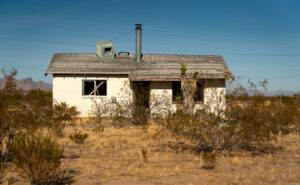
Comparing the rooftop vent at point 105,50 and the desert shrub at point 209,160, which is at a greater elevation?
the rooftop vent at point 105,50

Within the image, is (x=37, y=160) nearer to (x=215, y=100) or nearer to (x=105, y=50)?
(x=215, y=100)

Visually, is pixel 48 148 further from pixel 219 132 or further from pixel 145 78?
pixel 145 78

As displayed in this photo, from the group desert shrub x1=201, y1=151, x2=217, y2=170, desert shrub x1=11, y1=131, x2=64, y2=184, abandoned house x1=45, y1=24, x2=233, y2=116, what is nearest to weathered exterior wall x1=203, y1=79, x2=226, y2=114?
desert shrub x1=201, y1=151, x2=217, y2=170

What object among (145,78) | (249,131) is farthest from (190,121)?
(145,78)

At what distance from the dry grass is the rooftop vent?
10.2m

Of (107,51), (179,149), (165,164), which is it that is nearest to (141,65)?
(107,51)

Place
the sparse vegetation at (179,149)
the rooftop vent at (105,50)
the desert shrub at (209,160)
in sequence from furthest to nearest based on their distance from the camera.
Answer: the rooftop vent at (105,50) < the desert shrub at (209,160) < the sparse vegetation at (179,149)

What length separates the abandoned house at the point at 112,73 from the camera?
58.1ft

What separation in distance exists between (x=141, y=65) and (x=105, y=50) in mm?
3070

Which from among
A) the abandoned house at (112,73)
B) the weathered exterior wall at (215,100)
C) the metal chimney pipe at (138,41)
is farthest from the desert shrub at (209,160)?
the metal chimney pipe at (138,41)

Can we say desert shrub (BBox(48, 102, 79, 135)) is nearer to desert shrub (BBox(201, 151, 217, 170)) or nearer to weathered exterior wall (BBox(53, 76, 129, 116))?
weathered exterior wall (BBox(53, 76, 129, 116))

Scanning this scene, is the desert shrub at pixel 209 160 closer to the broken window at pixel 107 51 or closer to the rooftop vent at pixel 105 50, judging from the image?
the rooftop vent at pixel 105 50

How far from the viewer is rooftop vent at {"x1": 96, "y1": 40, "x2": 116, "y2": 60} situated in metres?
20.1

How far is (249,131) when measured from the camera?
838cm
